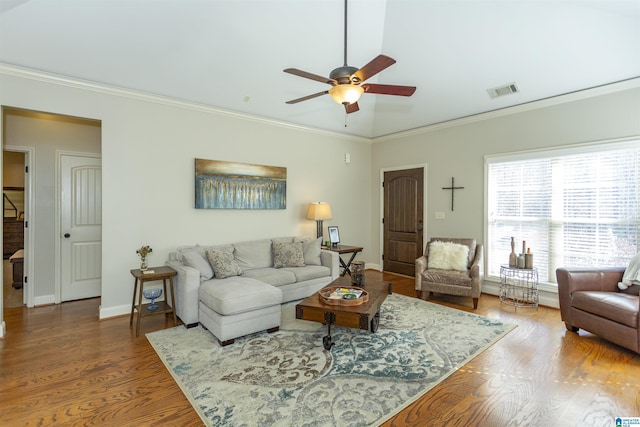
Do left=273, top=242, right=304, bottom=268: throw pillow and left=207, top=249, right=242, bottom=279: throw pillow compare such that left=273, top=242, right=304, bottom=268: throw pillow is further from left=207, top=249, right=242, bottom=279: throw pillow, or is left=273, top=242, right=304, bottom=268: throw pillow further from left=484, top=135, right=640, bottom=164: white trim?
left=484, top=135, right=640, bottom=164: white trim

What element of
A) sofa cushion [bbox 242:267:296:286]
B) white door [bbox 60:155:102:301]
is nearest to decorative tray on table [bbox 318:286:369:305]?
sofa cushion [bbox 242:267:296:286]

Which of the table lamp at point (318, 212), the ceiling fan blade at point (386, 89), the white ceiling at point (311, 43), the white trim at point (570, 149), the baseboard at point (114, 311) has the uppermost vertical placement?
the white ceiling at point (311, 43)

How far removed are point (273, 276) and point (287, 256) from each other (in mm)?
584

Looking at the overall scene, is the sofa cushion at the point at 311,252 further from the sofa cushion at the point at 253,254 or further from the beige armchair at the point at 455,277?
the beige armchair at the point at 455,277

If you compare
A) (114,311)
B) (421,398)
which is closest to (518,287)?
(421,398)

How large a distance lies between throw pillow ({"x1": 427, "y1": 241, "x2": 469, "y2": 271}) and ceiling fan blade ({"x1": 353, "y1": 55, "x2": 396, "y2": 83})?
319 centimetres

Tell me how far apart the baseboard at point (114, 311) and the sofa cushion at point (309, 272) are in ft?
6.72

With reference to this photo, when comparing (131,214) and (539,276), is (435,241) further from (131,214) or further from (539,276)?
(131,214)

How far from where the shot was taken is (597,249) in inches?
155

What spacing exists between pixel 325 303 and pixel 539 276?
11.3 feet

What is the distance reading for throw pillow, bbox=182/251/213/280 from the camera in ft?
12.0

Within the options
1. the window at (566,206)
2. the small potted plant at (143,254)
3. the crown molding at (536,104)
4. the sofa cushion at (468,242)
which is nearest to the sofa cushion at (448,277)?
the sofa cushion at (468,242)

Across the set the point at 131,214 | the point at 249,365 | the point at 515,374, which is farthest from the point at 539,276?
the point at 131,214

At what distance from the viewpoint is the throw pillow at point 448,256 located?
457 centimetres
